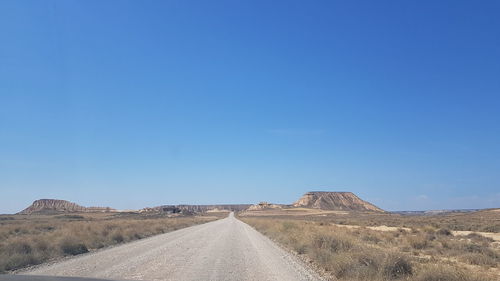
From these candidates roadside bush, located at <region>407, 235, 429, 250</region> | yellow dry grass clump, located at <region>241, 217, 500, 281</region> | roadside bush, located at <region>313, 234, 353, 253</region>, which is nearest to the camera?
yellow dry grass clump, located at <region>241, 217, 500, 281</region>

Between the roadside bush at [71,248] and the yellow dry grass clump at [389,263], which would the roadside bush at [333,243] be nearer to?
Answer: the yellow dry grass clump at [389,263]

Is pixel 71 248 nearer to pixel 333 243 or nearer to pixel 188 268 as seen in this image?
pixel 188 268

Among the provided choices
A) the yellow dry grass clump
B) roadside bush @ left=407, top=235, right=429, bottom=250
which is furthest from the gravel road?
roadside bush @ left=407, top=235, right=429, bottom=250

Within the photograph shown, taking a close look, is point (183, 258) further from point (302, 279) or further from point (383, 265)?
point (383, 265)

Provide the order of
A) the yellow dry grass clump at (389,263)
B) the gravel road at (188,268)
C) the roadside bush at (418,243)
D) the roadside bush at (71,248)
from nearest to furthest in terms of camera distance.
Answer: the yellow dry grass clump at (389,263) → the gravel road at (188,268) → the roadside bush at (71,248) → the roadside bush at (418,243)

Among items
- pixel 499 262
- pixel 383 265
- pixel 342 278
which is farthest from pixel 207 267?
pixel 499 262

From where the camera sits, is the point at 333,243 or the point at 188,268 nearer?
the point at 188,268

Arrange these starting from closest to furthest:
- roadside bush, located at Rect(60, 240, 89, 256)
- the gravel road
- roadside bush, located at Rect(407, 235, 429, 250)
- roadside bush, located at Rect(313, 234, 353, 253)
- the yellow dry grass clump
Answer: the yellow dry grass clump, the gravel road, roadside bush, located at Rect(313, 234, 353, 253), roadside bush, located at Rect(60, 240, 89, 256), roadside bush, located at Rect(407, 235, 429, 250)

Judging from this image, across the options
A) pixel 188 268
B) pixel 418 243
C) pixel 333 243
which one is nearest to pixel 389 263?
pixel 188 268

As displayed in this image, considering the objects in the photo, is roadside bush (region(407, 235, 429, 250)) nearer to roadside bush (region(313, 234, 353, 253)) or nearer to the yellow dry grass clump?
the yellow dry grass clump

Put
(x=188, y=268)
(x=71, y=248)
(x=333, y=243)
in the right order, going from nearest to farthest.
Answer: (x=188, y=268) < (x=333, y=243) < (x=71, y=248)

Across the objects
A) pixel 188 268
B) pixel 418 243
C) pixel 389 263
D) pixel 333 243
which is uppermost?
pixel 333 243

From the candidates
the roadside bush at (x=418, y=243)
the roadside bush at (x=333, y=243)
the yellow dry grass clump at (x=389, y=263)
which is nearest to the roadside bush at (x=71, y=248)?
the yellow dry grass clump at (x=389, y=263)

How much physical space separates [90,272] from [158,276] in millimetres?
2087
